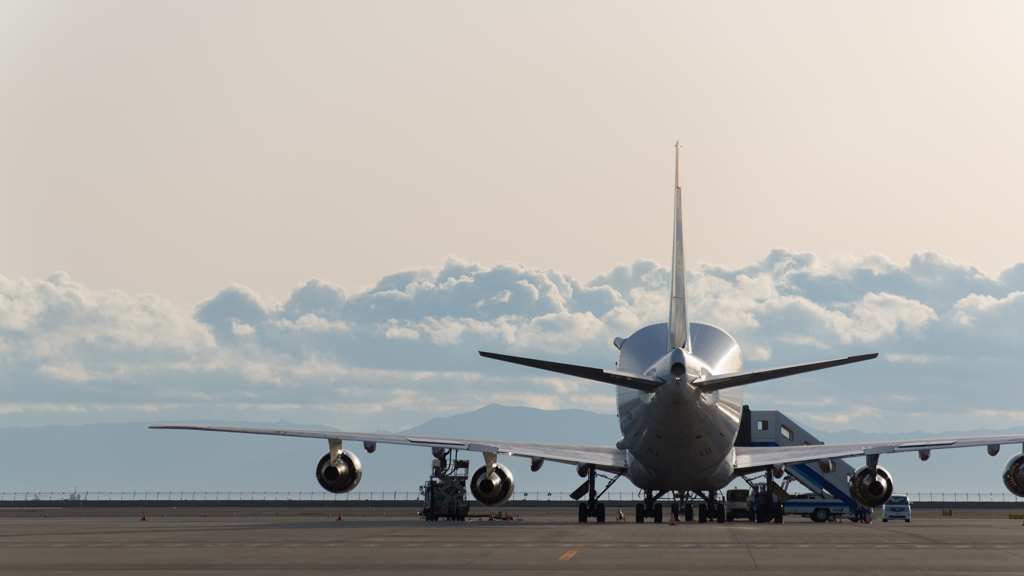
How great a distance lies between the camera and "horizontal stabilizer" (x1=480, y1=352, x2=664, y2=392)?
30.1m

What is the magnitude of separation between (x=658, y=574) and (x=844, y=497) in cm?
4271

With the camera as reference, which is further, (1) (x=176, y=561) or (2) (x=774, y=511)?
(2) (x=774, y=511)

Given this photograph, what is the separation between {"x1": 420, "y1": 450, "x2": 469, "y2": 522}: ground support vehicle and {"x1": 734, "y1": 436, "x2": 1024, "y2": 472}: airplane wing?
48.6 ft

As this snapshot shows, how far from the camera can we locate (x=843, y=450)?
1800 inches

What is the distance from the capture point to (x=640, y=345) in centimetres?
4400

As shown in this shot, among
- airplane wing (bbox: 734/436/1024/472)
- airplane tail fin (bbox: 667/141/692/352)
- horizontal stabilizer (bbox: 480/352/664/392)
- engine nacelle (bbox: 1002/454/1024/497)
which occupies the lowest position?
engine nacelle (bbox: 1002/454/1024/497)

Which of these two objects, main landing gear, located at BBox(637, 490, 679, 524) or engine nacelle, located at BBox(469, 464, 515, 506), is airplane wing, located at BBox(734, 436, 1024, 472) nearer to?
main landing gear, located at BBox(637, 490, 679, 524)

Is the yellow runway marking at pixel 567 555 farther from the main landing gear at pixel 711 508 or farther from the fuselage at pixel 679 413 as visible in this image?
the main landing gear at pixel 711 508

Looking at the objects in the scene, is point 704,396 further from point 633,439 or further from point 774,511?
point 774,511

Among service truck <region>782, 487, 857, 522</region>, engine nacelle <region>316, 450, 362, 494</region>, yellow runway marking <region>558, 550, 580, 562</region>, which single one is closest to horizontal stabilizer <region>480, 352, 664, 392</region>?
yellow runway marking <region>558, 550, 580, 562</region>

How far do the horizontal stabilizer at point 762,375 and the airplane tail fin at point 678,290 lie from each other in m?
4.93

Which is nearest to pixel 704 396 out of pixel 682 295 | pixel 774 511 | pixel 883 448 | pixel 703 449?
pixel 703 449

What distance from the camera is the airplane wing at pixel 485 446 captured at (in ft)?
141

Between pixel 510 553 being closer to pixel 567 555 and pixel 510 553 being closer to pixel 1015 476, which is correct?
pixel 567 555
